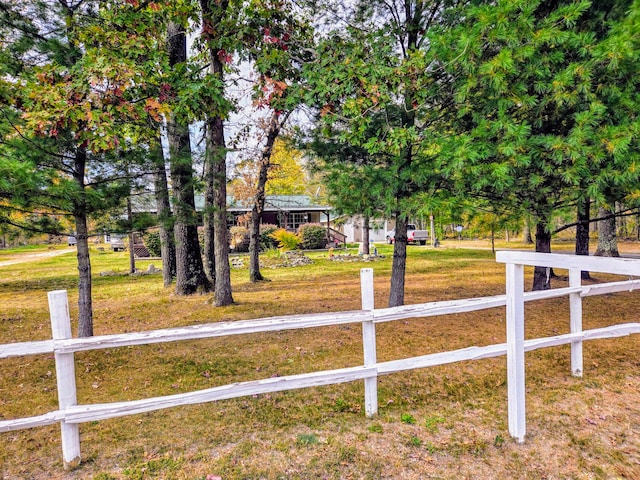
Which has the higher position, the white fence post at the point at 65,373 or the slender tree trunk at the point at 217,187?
the slender tree trunk at the point at 217,187

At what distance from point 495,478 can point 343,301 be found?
5.41 m

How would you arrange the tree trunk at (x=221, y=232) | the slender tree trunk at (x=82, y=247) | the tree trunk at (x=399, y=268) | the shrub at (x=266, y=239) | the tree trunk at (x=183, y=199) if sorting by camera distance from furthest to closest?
the shrub at (x=266, y=239) < the tree trunk at (x=221, y=232) < the tree trunk at (x=399, y=268) < the tree trunk at (x=183, y=199) < the slender tree trunk at (x=82, y=247)

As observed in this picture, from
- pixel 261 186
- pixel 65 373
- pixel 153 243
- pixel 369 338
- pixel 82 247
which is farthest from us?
pixel 153 243

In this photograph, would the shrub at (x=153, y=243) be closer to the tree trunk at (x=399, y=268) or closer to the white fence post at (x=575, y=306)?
the tree trunk at (x=399, y=268)

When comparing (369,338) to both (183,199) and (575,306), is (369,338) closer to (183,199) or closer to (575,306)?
(575,306)

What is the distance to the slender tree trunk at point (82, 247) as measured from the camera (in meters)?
4.34

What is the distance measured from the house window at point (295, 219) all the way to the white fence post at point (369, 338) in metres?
22.8

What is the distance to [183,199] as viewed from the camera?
660 cm

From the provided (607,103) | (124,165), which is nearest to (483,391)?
(607,103)

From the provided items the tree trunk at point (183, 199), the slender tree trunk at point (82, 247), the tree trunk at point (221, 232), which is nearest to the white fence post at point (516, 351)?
the tree trunk at point (183, 199)

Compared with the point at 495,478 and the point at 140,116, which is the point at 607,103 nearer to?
the point at 495,478

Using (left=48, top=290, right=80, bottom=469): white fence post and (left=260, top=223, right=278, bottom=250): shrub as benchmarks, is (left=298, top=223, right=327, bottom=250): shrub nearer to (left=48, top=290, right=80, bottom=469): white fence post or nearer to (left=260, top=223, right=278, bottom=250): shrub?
(left=260, top=223, right=278, bottom=250): shrub

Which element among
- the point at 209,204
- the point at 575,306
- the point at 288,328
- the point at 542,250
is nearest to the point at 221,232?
the point at 209,204

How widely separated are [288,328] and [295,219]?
76.8 ft
